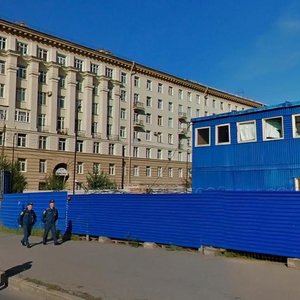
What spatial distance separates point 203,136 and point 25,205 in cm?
1027

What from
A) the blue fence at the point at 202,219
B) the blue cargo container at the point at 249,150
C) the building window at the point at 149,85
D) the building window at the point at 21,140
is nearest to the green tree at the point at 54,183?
the building window at the point at 21,140

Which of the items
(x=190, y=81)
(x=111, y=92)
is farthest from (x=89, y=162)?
(x=190, y=81)

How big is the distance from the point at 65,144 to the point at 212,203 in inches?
2235

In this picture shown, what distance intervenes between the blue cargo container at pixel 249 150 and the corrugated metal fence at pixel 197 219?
361 inches

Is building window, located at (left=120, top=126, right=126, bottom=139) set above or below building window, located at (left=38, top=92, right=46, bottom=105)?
below

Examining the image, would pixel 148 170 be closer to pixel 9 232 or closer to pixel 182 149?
pixel 182 149

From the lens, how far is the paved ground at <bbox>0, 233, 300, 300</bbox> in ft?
26.5

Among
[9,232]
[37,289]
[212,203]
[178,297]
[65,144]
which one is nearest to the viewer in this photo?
[178,297]

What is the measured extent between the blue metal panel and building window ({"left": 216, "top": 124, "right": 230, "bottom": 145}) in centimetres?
966

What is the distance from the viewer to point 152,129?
8344 cm

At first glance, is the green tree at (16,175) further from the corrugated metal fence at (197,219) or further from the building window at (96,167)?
the corrugated metal fence at (197,219)

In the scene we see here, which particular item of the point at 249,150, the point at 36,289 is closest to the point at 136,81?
the point at 249,150

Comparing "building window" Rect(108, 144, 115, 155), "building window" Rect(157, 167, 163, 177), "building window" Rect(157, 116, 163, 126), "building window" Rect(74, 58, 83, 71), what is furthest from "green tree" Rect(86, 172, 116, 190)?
"building window" Rect(157, 116, 163, 126)

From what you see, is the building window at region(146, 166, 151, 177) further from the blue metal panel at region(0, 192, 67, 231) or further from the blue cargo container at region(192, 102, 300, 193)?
the blue metal panel at region(0, 192, 67, 231)
